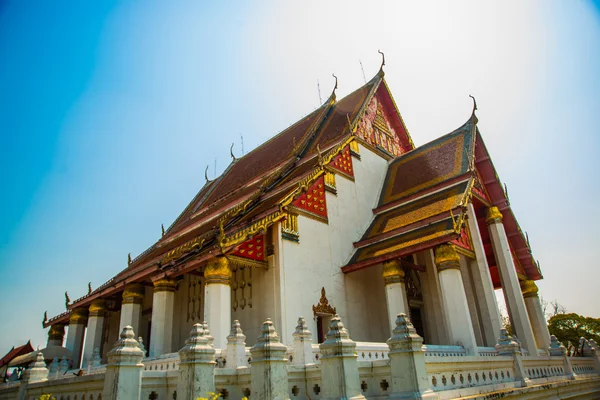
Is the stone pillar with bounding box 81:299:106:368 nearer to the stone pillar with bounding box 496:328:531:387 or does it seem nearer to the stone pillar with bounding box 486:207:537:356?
the stone pillar with bounding box 496:328:531:387

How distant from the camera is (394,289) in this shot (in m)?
9.42

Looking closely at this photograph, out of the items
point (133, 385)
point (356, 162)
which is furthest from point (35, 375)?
point (356, 162)

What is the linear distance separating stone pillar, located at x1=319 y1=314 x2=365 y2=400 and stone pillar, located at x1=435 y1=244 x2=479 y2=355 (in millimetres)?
4706

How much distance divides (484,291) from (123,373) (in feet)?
28.7

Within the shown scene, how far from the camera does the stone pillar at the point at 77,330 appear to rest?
12.7 metres

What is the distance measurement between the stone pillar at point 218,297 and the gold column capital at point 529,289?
10.4 m

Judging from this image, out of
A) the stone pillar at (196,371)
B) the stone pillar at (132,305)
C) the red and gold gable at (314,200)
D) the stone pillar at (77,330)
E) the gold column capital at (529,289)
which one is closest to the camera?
the stone pillar at (196,371)

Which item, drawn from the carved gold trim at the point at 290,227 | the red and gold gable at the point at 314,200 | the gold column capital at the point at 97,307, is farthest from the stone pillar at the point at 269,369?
the gold column capital at the point at 97,307

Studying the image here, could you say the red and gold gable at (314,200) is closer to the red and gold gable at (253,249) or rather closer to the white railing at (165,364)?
the red and gold gable at (253,249)

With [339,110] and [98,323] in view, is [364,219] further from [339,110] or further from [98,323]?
[98,323]

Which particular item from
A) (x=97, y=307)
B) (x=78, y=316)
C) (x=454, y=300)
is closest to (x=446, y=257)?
(x=454, y=300)

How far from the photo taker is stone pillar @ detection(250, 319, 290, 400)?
14.1 ft

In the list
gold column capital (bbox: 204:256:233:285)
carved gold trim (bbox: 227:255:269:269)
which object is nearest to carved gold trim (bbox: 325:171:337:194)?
carved gold trim (bbox: 227:255:269:269)

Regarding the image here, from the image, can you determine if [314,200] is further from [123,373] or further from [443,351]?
[123,373]
